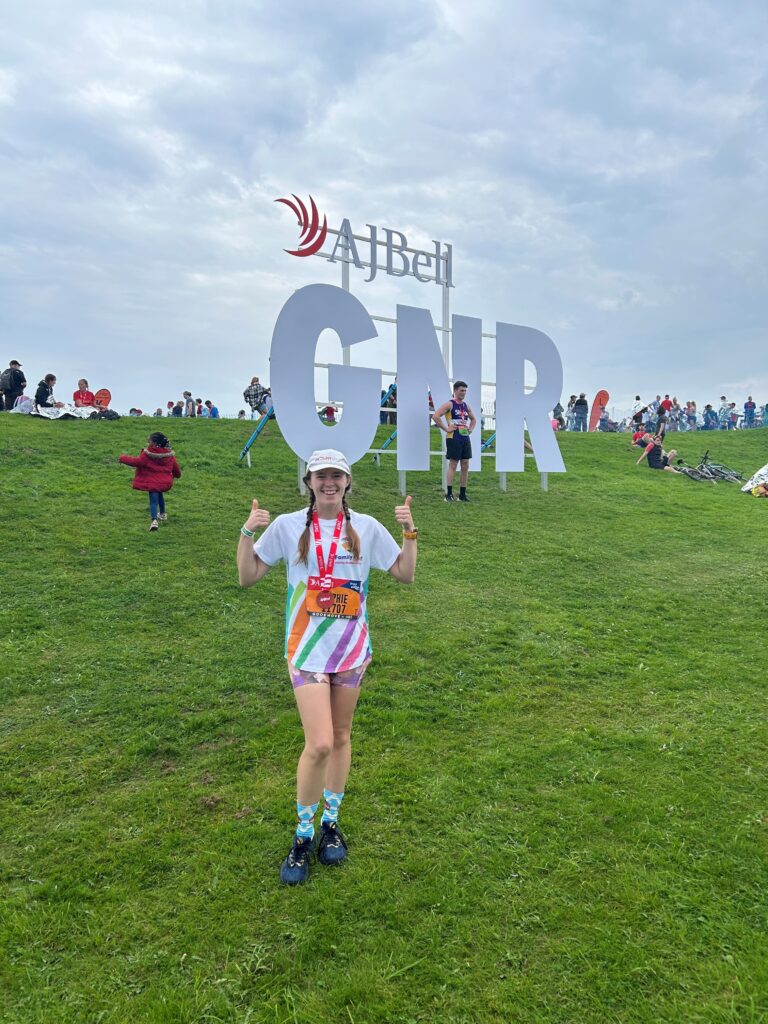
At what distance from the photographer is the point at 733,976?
9.29 ft

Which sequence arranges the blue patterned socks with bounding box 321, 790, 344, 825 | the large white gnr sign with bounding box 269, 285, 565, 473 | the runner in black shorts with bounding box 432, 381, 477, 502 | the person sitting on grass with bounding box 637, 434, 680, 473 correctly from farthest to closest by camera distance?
the person sitting on grass with bounding box 637, 434, 680, 473 < the runner in black shorts with bounding box 432, 381, 477, 502 < the large white gnr sign with bounding box 269, 285, 565, 473 < the blue patterned socks with bounding box 321, 790, 344, 825

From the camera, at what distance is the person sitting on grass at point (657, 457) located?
2050 centimetres

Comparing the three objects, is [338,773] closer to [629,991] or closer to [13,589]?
[629,991]

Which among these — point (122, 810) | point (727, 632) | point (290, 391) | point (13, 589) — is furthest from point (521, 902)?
point (290, 391)

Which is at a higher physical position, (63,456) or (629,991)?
(63,456)

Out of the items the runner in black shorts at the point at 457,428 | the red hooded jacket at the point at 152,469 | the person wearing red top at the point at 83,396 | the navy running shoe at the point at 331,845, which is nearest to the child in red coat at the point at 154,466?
the red hooded jacket at the point at 152,469

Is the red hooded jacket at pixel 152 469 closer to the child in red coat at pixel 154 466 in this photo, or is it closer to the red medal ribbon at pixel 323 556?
the child in red coat at pixel 154 466

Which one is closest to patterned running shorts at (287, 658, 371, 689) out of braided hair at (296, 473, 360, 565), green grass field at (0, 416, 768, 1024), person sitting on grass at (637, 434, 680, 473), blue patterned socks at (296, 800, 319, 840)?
braided hair at (296, 473, 360, 565)

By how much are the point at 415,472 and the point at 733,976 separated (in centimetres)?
1405

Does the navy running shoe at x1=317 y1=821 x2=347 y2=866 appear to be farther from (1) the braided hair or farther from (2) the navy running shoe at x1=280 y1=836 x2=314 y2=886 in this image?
(1) the braided hair

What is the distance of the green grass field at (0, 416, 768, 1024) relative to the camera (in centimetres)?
284

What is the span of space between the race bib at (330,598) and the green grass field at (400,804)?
1370 millimetres

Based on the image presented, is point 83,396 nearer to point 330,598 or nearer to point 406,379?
point 406,379

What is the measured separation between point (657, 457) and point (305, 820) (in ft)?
64.5
